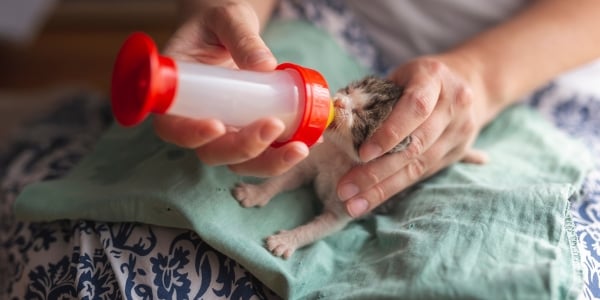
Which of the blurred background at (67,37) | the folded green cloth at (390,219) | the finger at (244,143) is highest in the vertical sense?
the blurred background at (67,37)

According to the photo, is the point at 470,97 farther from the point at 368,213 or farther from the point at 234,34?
the point at 234,34

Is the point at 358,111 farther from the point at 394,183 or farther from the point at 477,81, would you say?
the point at 477,81

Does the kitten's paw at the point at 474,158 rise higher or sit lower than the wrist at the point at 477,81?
lower

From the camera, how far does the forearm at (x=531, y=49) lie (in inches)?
39.5

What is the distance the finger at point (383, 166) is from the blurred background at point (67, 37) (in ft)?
4.99

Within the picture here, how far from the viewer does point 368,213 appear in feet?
2.78

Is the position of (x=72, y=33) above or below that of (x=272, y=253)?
above

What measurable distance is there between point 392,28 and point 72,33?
1747 millimetres

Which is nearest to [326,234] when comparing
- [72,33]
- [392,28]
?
[392,28]

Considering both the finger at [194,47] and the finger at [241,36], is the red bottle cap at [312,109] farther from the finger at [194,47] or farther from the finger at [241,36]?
the finger at [194,47]

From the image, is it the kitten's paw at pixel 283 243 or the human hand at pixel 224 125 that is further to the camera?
the kitten's paw at pixel 283 243

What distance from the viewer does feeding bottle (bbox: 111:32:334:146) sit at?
1.92 feet

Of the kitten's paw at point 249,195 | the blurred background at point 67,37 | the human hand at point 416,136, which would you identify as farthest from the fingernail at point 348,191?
the blurred background at point 67,37

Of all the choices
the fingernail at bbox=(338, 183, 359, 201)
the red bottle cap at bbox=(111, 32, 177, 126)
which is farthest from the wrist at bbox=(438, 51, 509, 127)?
the red bottle cap at bbox=(111, 32, 177, 126)
